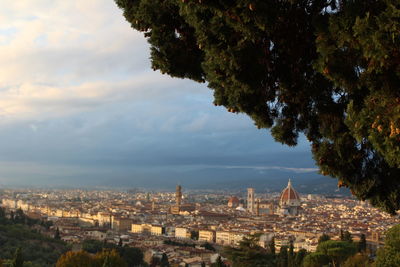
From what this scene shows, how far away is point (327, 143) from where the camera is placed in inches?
163

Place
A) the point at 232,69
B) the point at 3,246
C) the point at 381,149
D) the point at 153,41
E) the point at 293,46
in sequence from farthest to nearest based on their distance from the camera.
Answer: the point at 3,246 < the point at 153,41 < the point at 293,46 < the point at 232,69 < the point at 381,149

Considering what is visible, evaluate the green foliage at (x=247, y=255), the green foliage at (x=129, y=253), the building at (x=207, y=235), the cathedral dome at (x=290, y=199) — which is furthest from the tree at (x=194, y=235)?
the green foliage at (x=247, y=255)

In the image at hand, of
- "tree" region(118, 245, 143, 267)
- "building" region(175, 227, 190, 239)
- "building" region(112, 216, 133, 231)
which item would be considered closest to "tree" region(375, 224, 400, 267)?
"tree" region(118, 245, 143, 267)

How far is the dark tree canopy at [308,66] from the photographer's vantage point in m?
3.11

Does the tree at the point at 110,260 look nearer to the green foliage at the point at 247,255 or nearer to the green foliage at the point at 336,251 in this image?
the green foliage at the point at 247,255

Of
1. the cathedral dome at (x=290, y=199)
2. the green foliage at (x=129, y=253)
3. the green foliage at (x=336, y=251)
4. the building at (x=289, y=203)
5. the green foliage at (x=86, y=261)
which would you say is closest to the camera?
the green foliage at (x=86, y=261)

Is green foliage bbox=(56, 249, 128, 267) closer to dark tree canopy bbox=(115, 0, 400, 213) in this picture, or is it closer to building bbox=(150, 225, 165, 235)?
dark tree canopy bbox=(115, 0, 400, 213)

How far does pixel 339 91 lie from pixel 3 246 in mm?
34284

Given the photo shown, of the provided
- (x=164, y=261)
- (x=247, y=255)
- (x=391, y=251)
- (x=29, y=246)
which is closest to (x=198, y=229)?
(x=164, y=261)

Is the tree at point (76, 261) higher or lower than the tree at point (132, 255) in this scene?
higher

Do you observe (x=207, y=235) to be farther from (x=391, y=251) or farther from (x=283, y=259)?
(x=391, y=251)

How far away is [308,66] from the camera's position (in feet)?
13.5

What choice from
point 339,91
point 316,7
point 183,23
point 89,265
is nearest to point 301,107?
point 339,91

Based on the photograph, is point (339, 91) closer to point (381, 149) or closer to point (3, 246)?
point (381, 149)
